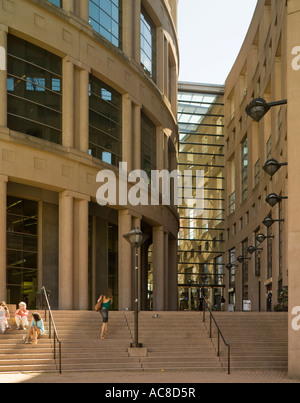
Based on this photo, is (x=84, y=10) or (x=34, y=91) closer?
(x=34, y=91)

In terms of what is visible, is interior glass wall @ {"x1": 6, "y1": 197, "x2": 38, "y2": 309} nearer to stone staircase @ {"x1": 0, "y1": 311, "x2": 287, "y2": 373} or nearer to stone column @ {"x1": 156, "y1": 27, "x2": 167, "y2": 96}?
stone staircase @ {"x1": 0, "y1": 311, "x2": 287, "y2": 373}

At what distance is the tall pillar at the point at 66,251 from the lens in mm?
28453

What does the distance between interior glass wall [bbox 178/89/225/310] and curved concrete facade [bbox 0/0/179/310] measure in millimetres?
35410

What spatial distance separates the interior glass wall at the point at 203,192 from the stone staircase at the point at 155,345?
4933 centimetres

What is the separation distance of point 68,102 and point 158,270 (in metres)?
13.2

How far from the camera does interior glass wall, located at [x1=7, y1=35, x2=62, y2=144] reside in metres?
27.9

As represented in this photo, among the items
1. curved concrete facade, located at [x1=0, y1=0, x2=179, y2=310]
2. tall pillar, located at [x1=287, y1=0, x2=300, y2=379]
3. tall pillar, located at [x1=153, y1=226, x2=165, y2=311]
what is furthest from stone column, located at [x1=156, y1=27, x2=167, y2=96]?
tall pillar, located at [x1=287, y1=0, x2=300, y2=379]

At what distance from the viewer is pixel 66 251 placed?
93.8ft

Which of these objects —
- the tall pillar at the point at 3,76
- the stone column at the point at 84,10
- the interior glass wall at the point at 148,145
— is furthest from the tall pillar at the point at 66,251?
the interior glass wall at the point at 148,145

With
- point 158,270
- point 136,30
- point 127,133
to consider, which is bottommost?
point 158,270

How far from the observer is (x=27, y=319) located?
21188mm

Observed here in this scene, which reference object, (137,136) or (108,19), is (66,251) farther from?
(108,19)

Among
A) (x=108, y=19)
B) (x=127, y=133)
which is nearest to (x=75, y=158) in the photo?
(x=127, y=133)

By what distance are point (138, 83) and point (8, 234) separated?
11375mm
